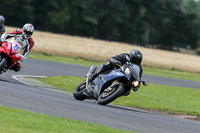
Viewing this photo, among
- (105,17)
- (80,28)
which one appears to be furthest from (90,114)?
(105,17)

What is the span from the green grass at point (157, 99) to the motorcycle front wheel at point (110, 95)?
2.56 metres

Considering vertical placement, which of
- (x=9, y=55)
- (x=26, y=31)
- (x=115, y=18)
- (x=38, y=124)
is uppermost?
(x=26, y=31)

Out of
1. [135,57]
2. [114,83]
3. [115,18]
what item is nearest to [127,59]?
[135,57]

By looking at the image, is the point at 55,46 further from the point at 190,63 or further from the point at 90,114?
the point at 90,114

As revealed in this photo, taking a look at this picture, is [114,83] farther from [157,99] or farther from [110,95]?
[157,99]

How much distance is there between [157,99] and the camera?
50.4 feet

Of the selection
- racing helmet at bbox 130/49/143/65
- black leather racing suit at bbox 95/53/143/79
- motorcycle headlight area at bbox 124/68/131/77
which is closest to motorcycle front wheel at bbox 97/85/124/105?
motorcycle headlight area at bbox 124/68/131/77

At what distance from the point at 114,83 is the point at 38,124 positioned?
3558 millimetres

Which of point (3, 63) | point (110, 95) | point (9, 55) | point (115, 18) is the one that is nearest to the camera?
point (110, 95)

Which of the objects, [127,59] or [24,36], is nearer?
[127,59]

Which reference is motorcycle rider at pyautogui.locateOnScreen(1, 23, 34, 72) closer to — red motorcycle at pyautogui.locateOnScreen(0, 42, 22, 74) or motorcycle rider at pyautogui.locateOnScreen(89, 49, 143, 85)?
red motorcycle at pyautogui.locateOnScreen(0, 42, 22, 74)

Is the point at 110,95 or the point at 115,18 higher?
the point at 110,95

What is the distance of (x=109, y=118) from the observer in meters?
9.07

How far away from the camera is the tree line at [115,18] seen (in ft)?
233
